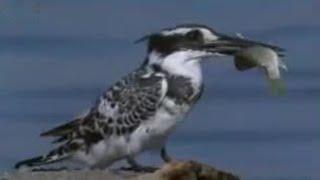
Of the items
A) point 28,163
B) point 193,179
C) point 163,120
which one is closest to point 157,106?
point 163,120

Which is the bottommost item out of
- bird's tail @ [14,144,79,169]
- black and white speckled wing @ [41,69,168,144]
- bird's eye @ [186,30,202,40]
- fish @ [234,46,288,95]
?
bird's tail @ [14,144,79,169]

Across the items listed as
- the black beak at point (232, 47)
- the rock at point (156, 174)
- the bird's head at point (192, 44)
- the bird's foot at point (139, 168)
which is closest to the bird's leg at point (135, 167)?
the bird's foot at point (139, 168)

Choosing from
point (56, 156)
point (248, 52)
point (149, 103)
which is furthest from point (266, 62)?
point (56, 156)

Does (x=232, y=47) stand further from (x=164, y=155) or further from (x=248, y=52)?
(x=164, y=155)

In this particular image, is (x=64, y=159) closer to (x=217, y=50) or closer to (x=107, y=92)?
(x=107, y=92)

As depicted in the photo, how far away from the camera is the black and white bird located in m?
9.29

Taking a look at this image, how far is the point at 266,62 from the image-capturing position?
922cm

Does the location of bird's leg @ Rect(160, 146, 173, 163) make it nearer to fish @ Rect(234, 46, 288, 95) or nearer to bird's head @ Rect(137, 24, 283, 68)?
bird's head @ Rect(137, 24, 283, 68)

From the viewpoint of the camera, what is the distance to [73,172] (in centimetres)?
867

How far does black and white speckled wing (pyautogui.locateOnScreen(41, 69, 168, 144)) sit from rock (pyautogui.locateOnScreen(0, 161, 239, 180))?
527mm

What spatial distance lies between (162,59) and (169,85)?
0.53 feet

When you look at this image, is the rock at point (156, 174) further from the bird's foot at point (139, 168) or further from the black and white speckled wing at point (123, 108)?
the black and white speckled wing at point (123, 108)

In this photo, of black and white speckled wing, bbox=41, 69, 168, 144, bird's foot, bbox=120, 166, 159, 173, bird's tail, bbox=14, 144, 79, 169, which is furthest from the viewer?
bird's tail, bbox=14, 144, 79, 169

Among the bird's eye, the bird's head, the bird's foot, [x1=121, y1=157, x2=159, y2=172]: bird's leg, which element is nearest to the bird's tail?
[x1=121, y1=157, x2=159, y2=172]: bird's leg
